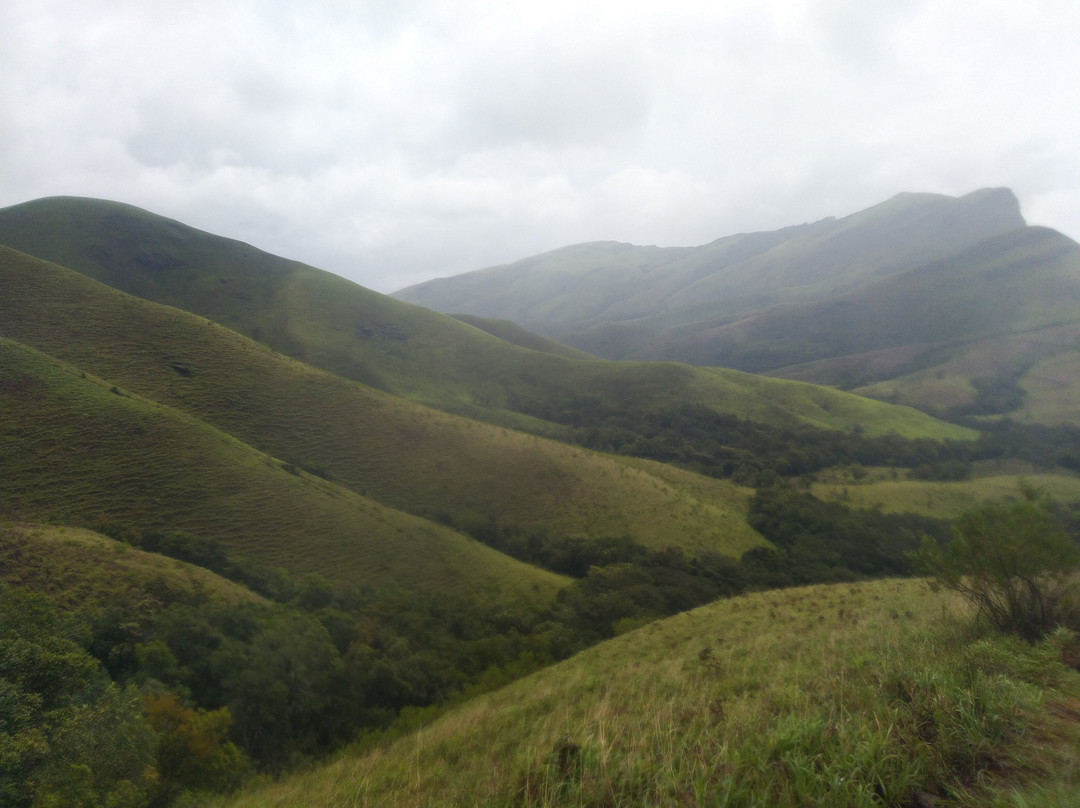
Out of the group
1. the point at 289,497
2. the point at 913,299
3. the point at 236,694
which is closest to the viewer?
the point at 236,694

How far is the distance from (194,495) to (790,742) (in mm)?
36577

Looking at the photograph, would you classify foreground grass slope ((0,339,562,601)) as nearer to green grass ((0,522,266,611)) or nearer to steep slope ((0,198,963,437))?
green grass ((0,522,266,611))

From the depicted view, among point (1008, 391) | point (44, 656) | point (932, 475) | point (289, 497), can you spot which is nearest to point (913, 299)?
point (1008, 391)

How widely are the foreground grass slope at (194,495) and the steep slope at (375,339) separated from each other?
47.1m

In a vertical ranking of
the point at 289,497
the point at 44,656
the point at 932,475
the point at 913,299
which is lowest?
the point at 932,475

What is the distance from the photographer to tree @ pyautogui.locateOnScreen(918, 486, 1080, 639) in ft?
31.0

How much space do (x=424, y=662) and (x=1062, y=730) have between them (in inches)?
864

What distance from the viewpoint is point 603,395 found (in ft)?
348

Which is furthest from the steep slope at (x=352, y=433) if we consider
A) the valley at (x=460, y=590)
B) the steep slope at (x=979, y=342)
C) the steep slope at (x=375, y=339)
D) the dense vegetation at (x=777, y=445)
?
the steep slope at (x=979, y=342)

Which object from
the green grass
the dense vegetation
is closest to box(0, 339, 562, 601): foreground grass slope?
the green grass

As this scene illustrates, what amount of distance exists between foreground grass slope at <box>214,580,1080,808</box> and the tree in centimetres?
118

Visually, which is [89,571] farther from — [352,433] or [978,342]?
[978,342]

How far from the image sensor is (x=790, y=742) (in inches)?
189

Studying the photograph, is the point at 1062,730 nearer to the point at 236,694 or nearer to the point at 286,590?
the point at 236,694
